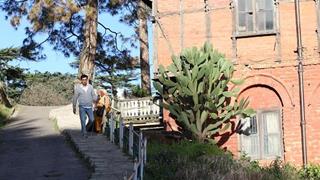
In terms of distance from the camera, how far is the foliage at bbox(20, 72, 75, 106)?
46.3 meters

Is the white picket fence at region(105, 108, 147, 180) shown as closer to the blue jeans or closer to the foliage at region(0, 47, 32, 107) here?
the blue jeans

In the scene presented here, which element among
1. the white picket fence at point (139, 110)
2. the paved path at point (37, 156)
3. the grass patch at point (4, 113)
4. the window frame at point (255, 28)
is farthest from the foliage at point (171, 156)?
the grass patch at point (4, 113)

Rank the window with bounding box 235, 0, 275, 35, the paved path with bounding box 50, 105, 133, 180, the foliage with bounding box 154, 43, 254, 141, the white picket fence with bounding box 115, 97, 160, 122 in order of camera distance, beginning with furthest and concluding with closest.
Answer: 1. the white picket fence with bounding box 115, 97, 160, 122
2. the window with bounding box 235, 0, 275, 35
3. the foliage with bounding box 154, 43, 254, 141
4. the paved path with bounding box 50, 105, 133, 180

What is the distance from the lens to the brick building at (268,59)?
62.8 feet

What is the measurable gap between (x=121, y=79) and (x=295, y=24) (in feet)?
108

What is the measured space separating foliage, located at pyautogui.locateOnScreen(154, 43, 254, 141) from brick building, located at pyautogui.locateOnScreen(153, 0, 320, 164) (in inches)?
55.0

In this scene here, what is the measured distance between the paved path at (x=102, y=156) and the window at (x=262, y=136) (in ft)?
16.7

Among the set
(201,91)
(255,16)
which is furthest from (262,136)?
(255,16)

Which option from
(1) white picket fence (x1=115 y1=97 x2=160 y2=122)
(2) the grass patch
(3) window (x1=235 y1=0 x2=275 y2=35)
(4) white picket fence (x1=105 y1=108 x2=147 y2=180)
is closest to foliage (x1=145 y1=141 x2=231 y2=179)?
→ (4) white picket fence (x1=105 y1=108 x2=147 y2=180)

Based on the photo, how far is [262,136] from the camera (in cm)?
1958

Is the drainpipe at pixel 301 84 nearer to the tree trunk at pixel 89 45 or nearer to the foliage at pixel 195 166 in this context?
the foliage at pixel 195 166

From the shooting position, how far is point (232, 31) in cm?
1983

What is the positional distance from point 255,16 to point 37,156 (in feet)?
29.3

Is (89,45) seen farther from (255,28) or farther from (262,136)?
(262,136)
